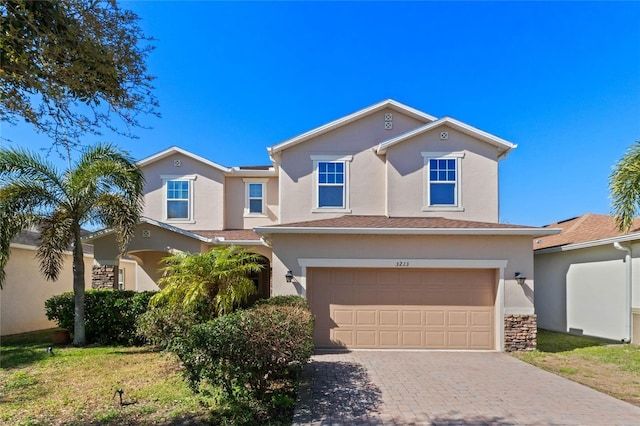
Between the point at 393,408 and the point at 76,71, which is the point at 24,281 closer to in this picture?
the point at 76,71

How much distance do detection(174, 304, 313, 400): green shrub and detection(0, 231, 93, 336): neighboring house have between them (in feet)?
32.6

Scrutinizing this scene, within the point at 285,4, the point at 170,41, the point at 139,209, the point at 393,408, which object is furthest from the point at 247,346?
the point at 285,4

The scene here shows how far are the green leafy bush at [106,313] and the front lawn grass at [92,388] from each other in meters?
0.64

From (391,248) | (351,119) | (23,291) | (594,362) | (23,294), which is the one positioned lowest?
(594,362)

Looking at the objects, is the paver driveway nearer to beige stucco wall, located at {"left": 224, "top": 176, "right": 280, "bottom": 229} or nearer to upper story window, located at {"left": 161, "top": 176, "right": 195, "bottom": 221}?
beige stucco wall, located at {"left": 224, "top": 176, "right": 280, "bottom": 229}

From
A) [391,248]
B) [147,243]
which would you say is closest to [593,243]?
[391,248]

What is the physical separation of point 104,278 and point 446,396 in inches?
449

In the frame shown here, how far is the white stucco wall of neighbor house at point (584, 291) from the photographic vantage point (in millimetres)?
12000

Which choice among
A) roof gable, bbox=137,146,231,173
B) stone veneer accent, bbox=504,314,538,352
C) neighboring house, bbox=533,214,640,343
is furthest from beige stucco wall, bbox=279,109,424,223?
neighboring house, bbox=533,214,640,343

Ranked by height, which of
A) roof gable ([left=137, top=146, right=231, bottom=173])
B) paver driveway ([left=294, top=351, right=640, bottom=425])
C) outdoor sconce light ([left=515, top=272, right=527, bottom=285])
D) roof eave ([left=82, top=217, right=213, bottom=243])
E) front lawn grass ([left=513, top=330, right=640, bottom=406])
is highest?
roof gable ([left=137, top=146, right=231, bottom=173])

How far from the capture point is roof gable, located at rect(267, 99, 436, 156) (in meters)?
12.6

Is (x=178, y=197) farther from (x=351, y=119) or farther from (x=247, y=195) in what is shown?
(x=351, y=119)

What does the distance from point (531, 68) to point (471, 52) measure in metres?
2.21

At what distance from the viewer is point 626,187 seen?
10703 millimetres
